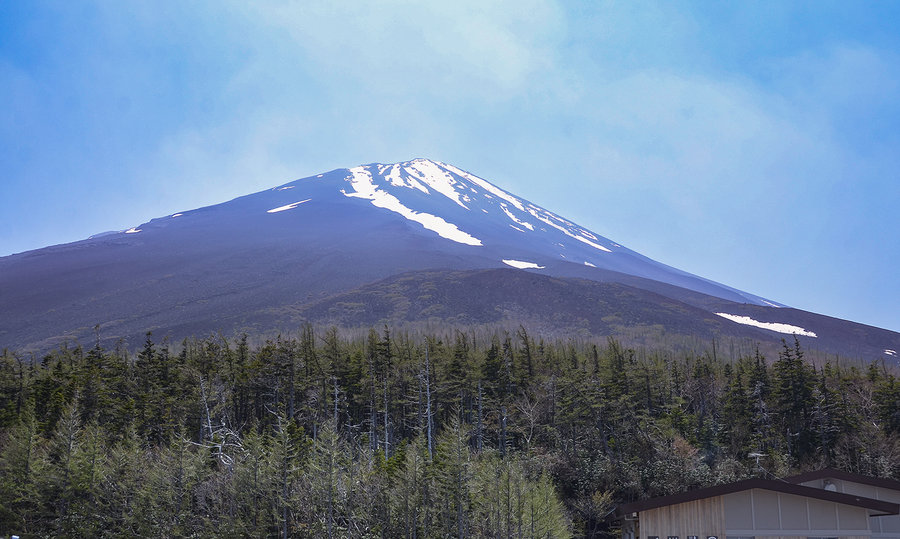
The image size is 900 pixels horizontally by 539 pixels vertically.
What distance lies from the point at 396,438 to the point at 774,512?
114 ft

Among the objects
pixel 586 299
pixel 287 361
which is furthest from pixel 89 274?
pixel 287 361

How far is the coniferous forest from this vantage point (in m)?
34.7

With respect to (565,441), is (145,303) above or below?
above

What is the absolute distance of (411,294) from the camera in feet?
473

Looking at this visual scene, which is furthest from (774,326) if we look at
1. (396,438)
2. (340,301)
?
(396,438)

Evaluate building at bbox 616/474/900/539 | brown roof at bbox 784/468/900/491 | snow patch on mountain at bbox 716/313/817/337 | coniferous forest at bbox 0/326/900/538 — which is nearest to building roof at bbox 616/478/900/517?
building at bbox 616/474/900/539

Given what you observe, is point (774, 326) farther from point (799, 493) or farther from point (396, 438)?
point (799, 493)

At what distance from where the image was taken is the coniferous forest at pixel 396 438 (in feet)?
114

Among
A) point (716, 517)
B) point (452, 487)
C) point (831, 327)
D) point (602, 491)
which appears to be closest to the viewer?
point (716, 517)

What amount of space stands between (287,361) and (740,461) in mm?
39323

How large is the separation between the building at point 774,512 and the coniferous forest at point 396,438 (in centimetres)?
913

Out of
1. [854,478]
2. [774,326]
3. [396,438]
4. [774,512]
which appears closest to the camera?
[774,512]

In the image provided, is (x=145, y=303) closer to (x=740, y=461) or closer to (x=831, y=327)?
(x=740, y=461)

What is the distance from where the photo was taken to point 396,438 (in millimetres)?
56469
